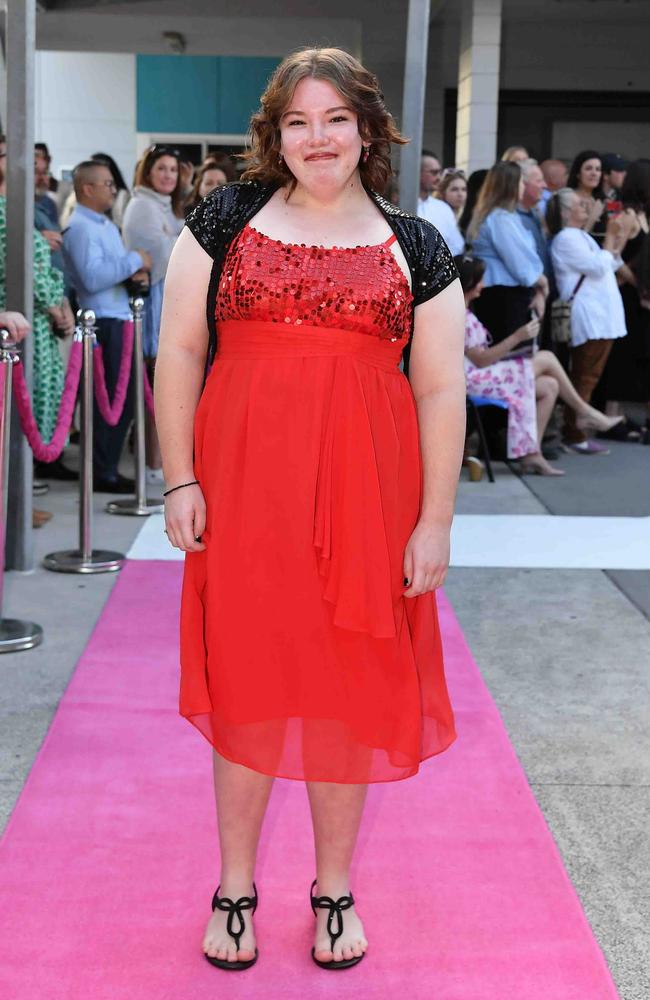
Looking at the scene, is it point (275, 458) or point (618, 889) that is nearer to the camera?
point (275, 458)

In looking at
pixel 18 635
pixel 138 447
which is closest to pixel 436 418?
pixel 18 635

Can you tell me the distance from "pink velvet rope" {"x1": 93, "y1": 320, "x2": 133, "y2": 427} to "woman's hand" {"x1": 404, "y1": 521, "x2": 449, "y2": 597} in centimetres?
367

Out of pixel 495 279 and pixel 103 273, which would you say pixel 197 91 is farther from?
pixel 103 273

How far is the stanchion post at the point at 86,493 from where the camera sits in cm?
560

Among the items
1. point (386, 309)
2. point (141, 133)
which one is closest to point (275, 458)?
point (386, 309)

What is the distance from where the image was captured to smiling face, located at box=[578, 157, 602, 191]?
988 cm

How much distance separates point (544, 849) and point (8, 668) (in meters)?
2.01

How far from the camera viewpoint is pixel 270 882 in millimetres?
2873

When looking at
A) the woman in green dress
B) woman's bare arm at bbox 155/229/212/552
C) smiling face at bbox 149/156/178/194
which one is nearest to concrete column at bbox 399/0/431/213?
smiling face at bbox 149/156/178/194

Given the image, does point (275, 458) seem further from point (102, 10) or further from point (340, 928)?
point (102, 10)

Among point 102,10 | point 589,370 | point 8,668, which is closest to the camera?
point 8,668

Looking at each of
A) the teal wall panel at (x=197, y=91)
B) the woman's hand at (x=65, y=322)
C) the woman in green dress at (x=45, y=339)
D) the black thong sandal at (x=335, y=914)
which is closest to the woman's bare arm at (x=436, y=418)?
the black thong sandal at (x=335, y=914)

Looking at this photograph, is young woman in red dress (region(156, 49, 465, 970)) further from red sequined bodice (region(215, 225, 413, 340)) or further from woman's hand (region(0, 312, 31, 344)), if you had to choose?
woman's hand (region(0, 312, 31, 344))

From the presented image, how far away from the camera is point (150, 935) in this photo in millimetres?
2629
